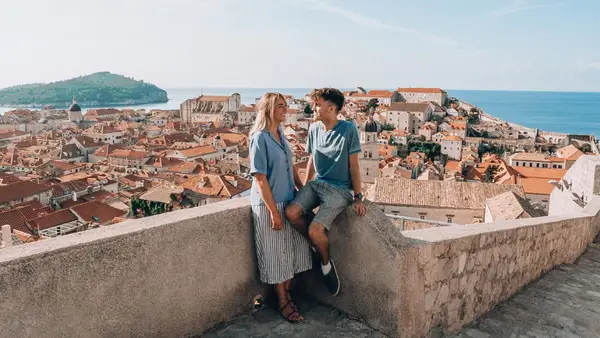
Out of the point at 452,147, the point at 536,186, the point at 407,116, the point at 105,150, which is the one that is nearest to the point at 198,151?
the point at 105,150

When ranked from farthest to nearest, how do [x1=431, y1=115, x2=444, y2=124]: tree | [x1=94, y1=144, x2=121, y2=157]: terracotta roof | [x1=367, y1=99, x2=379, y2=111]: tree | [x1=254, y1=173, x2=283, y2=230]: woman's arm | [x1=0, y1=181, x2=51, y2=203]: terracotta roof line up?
[x1=367, y1=99, x2=379, y2=111]: tree → [x1=431, y1=115, x2=444, y2=124]: tree → [x1=94, y1=144, x2=121, y2=157]: terracotta roof → [x1=0, y1=181, x2=51, y2=203]: terracotta roof → [x1=254, y1=173, x2=283, y2=230]: woman's arm

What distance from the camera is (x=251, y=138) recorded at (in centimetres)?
351

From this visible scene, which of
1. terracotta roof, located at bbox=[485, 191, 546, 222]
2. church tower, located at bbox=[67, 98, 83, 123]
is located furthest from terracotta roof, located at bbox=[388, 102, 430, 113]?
church tower, located at bbox=[67, 98, 83, 123]

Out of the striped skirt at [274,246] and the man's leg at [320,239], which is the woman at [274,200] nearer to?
the striped skirt at [274,246]

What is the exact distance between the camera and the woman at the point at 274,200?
3502 mm

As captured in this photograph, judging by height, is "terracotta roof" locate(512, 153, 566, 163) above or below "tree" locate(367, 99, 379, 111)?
below

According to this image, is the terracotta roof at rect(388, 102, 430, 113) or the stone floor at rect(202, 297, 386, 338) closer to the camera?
the stone floor at rect(202, 297, 386, 338)

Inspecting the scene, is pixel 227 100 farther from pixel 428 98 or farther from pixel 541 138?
pixel 541 138

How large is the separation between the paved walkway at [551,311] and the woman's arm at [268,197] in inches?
72.7

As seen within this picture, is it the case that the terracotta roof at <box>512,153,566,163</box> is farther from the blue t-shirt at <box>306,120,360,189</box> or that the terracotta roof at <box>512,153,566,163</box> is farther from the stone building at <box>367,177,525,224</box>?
the blue t-shirt at <box>306,120,360,189</box>

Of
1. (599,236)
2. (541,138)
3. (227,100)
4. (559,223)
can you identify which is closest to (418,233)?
(559,223)

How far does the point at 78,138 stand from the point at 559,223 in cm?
8060

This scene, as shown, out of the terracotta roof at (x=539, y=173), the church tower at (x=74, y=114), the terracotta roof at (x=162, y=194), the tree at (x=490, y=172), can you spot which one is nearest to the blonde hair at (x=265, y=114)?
the terracotta roof at (x=162, y=194)

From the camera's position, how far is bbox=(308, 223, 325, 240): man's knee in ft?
11.7
